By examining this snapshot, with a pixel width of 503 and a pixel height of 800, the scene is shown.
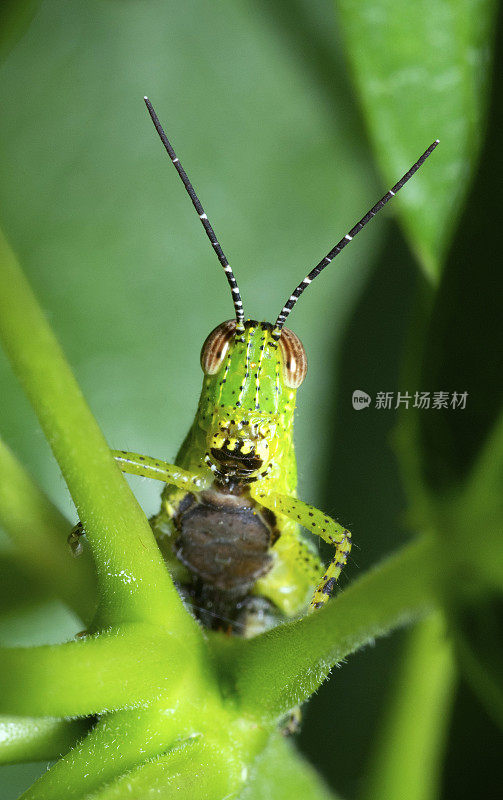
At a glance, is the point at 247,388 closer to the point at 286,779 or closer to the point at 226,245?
the point at 226,245

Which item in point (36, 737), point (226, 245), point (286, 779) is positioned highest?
point (226, 245)

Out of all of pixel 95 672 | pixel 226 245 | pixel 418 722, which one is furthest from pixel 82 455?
pixel 418 722

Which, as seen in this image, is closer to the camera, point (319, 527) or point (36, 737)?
point (36, 737)

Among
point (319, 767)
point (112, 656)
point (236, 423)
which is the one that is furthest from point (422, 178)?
point (319, 767)

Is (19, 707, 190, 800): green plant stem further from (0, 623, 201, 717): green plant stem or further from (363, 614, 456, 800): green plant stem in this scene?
(363, 614, 456, 800): green plant stem

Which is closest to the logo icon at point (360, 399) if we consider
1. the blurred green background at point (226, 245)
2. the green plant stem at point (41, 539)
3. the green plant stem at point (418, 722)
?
the blurred green background at point (226, 245)

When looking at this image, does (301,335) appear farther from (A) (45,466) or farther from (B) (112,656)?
(B) (112,656)

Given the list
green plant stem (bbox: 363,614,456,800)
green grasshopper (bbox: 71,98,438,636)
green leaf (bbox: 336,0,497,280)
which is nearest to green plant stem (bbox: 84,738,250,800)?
green grasshopper (bbox: 71,98,438,636)
